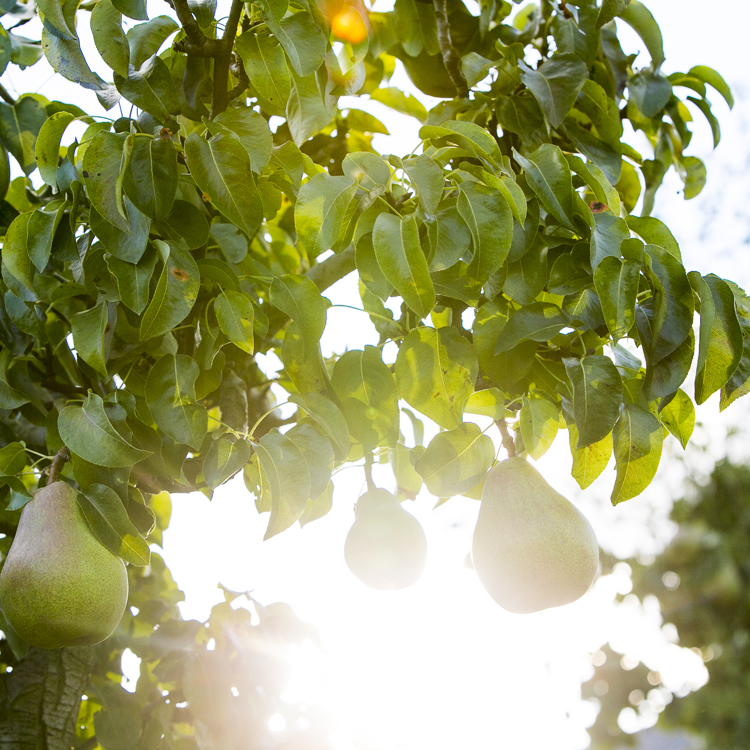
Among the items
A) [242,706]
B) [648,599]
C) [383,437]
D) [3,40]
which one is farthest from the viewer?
[648,599]

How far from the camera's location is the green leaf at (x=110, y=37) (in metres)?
0.67

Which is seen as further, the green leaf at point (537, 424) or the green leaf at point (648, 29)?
the green leaf at point (648, 29)

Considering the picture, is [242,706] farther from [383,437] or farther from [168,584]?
[383,437]

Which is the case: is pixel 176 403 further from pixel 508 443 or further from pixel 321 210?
pixel 508 443

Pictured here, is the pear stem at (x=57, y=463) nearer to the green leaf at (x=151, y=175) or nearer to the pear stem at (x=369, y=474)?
the green leaf at (x=151, y=175)

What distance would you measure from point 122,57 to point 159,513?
969mm

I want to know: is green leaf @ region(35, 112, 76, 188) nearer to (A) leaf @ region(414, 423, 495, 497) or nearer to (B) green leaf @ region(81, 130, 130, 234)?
(B) green leaf @ region(81, 130, 130, 234)

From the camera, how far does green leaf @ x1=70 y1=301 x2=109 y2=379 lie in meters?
0.68

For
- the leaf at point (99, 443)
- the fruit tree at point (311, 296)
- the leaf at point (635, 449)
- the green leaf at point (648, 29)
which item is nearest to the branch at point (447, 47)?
the fruit tree at point (311, 296)

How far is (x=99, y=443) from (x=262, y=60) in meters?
0.42

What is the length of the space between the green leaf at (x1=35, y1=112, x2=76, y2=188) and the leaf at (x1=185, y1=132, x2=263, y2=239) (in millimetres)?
209

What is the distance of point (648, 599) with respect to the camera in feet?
38.3

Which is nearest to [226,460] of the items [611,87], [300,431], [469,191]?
[300,431]

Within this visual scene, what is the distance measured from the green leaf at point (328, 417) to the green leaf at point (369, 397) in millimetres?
19
